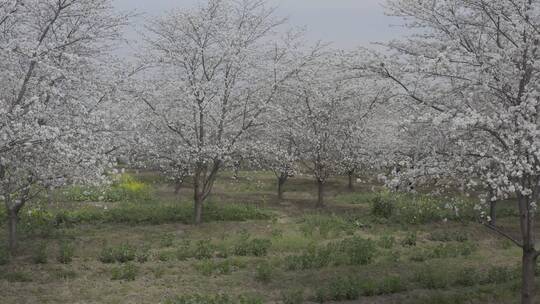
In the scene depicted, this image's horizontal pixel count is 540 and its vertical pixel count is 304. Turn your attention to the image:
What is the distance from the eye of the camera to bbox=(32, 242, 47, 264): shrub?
39.7 ft

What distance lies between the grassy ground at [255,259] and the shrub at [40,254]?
1.3 inches

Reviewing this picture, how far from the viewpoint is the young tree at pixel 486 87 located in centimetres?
754

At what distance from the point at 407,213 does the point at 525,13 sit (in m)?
12.0

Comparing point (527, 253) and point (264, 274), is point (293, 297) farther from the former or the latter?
point (527, 253)

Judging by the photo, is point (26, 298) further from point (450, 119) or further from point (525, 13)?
point (525, 13)

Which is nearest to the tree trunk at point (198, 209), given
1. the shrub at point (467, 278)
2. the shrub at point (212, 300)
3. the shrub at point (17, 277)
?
the shrub at point (17, 277)

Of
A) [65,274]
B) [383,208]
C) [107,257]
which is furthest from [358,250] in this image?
[65,274]

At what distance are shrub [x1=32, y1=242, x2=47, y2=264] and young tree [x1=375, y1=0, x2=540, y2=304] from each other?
8620mm

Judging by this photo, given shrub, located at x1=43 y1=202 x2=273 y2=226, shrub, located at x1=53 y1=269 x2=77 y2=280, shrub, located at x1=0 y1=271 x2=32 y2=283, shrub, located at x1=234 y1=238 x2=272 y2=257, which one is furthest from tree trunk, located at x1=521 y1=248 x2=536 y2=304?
shrub, located at x1=43 y1=202 x2=273 y2=226

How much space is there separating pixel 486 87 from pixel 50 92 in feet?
23.8

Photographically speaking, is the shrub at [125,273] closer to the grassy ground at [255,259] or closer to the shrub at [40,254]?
the grassy ground at [255,259]

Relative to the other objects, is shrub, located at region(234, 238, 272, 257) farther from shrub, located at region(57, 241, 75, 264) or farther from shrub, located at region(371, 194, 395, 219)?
shrub, located at region(371, 194, 395, 219)

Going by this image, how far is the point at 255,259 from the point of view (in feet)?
41.6

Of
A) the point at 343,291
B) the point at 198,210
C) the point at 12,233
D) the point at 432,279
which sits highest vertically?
the point at 198,210
